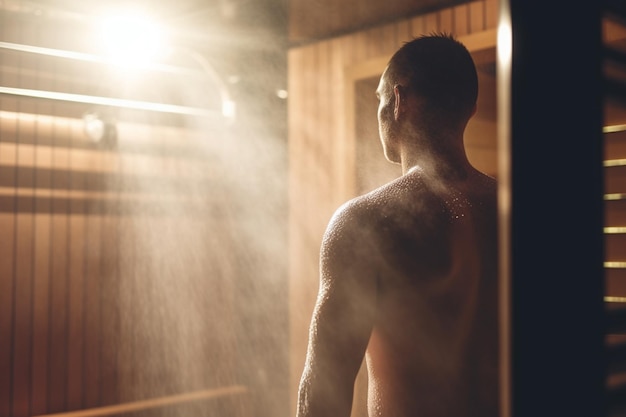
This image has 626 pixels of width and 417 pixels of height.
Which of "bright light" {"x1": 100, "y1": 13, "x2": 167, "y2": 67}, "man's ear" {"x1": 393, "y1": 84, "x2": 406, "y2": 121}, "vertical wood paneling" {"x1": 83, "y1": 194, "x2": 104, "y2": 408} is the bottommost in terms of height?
"vertical wood paneling" {"x1": 83, "y1": 194, "x2": 104, "y2": 408}

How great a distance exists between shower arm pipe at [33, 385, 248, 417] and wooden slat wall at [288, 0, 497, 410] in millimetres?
532

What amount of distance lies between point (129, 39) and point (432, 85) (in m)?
2.45

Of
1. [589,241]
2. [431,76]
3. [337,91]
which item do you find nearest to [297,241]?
[337,91]

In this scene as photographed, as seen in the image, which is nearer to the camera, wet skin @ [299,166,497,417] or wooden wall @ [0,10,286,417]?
wet skin @ [299,166,497,417]

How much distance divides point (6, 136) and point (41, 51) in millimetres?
525

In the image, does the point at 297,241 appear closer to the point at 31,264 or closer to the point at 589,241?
the point at 31,264

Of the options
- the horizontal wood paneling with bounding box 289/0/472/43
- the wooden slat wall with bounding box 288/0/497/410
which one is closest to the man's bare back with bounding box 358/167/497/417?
the horizontal wood paneling with bounding box 289/0/472/43

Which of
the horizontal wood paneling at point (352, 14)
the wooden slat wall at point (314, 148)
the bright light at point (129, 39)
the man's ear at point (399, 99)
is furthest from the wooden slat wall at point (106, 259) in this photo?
the man's ear at point (399, 99)

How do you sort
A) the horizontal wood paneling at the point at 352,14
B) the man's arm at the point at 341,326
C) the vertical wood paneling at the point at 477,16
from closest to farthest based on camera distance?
the man's arm at the point at 341,326 → the vertical wood paneling at the point at 477,16 → the horizontal wood paneling at the point at 352,14

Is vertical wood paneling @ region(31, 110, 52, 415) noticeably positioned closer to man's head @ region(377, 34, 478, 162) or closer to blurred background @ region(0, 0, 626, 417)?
blurred background @ region(0, 0, 626, 417)

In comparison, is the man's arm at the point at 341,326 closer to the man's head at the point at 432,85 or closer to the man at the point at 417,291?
the man at the point at 417,291

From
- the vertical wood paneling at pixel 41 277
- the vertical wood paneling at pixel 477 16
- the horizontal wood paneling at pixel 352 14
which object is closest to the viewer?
the vertical wood paneling at pixel 477 16

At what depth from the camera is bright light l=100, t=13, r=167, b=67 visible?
3.76 meters

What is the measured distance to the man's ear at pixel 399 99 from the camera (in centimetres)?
193
